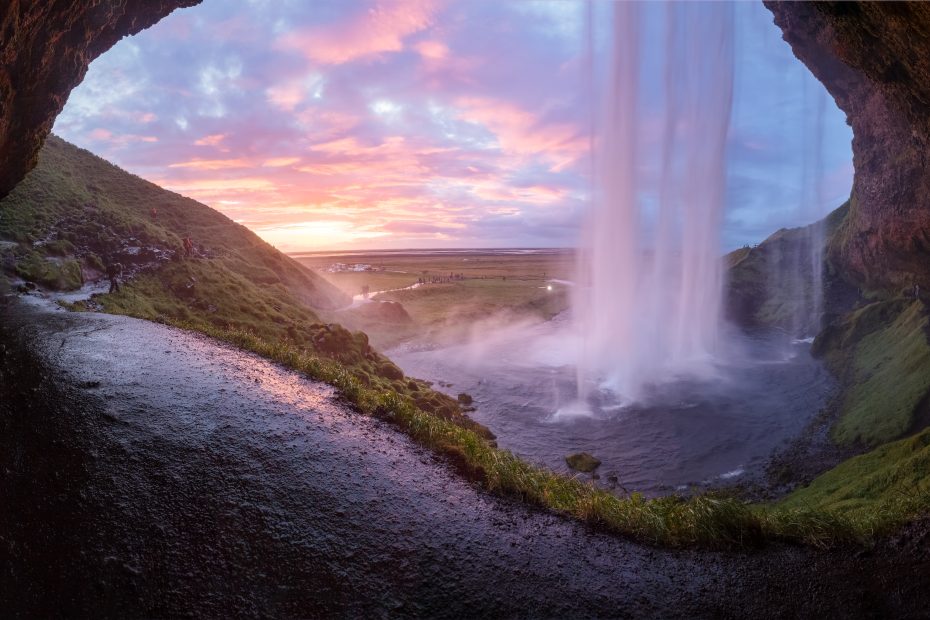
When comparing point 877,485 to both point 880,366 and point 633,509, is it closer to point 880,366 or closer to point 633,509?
point 633,509

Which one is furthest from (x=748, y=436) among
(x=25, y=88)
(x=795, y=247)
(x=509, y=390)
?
(x=795, y=247)

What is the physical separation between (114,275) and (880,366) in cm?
5312

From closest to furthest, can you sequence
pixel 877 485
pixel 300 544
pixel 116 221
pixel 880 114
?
pixel 300 544, pixel 877 485, pixel 880 114, pixel 116 221

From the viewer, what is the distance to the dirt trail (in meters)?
6.24

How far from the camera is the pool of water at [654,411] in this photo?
81.0 feet

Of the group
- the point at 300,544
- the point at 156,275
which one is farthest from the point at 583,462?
the point at 156,275

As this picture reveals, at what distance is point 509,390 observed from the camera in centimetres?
3891

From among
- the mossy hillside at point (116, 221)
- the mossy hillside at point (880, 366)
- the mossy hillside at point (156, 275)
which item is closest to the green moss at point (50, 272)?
the mossy hillside at point (156, 275)

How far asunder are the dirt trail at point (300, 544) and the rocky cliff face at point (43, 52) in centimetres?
1367

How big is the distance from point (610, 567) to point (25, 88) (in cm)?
2915

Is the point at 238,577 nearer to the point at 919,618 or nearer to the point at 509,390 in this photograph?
the point at 919,618

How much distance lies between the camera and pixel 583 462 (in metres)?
24.1

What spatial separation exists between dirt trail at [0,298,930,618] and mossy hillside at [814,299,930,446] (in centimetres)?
2145

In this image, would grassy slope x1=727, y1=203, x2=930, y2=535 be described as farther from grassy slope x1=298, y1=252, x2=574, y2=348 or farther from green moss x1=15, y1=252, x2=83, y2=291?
grassy slope x1=298, y1=252, x2=574, y2=348
